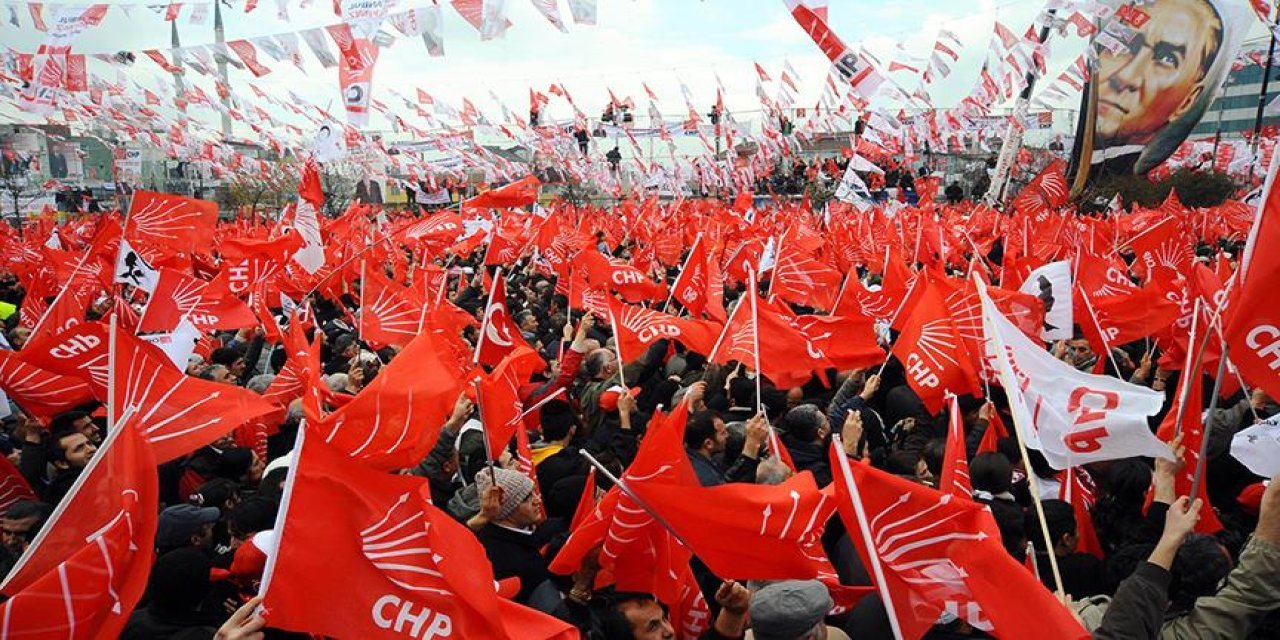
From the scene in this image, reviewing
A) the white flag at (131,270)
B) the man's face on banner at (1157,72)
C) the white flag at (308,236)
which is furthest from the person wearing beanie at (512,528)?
the man's face on banner at (1157,72)

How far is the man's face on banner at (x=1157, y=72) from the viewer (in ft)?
120

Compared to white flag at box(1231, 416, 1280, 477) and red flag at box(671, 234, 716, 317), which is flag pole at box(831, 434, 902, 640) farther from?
red flag at box(671, 234, 716, 317)

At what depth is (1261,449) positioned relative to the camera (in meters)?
3.84

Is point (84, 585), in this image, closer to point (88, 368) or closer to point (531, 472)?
point (531, 472)

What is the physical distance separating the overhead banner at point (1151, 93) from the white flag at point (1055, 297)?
33.6 meters

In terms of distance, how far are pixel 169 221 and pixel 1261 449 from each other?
1089 centimetres

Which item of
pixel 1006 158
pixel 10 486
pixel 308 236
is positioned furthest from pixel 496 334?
pixel 1006 158

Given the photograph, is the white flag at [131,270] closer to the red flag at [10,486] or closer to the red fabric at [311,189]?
the red fabric at [311,189]

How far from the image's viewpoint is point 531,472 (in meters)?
4.75

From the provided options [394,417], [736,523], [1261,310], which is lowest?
[394,417]

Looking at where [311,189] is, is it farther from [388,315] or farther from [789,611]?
[789,611]

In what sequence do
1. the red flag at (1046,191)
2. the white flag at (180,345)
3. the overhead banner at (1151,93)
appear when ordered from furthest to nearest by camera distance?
1. the overhead banner at (1151,93)
2. the red flag at (1046,191)
3. the white flag at (180,345)

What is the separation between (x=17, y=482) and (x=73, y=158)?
42.5 meters

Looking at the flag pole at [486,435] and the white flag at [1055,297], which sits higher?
the flag pole at [486,435]
